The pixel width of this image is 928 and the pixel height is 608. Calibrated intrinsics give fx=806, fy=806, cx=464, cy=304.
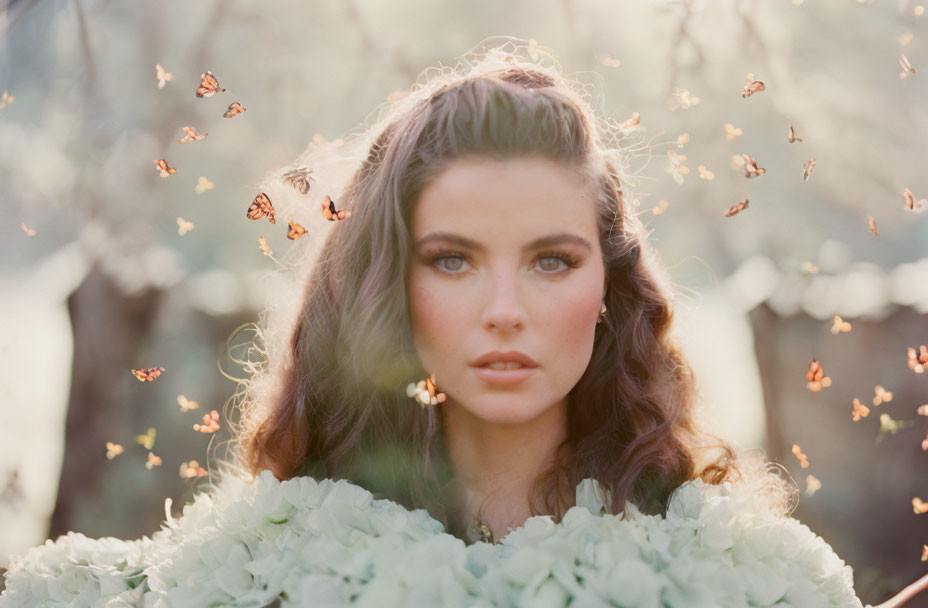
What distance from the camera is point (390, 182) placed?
6.83 feet

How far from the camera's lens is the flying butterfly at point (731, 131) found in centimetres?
436

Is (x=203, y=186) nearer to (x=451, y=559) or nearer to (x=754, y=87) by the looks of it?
(x=754, y=87)

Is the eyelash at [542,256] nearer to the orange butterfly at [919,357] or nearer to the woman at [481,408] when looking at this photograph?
the woman at [481,408]

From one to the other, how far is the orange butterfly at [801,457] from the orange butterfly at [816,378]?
14.5 inches

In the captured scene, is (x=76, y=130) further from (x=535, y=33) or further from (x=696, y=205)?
(x=696, y=205)

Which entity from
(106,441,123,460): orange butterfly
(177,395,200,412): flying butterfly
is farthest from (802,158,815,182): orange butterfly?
(106,441,123,460): orange butterfly

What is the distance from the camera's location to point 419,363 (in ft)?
6.96

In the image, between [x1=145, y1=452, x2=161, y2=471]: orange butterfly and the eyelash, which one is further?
[x1=145, y1=452, x2=161, y2=471]: orange butterfly

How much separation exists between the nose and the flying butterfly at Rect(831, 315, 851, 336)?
336cm

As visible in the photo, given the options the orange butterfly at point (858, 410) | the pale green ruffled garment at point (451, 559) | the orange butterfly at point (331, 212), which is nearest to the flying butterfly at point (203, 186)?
the orange butterfly at point (331, 212)

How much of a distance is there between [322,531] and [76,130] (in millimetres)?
3772

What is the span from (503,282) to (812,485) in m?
3.66

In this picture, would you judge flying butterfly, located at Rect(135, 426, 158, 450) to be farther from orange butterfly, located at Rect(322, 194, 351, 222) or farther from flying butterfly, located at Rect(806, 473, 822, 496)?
flying butterfly, located at Rect(806, 473, 822, 496)

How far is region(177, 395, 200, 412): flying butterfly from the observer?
4730 mm
